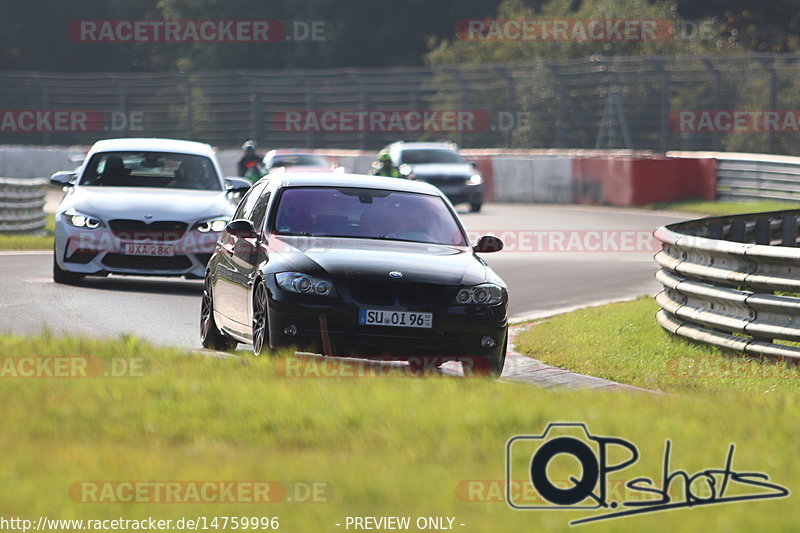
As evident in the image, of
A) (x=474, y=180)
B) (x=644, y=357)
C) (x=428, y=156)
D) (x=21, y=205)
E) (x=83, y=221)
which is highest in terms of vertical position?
(x=83, y=221)

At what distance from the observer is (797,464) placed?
6531 mm

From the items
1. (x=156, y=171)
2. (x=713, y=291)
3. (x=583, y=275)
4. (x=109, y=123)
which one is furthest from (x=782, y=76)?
(x=109, y=123)

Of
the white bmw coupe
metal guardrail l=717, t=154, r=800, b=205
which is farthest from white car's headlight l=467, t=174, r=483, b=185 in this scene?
the white bmw coupe

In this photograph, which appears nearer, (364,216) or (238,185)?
(364,216)

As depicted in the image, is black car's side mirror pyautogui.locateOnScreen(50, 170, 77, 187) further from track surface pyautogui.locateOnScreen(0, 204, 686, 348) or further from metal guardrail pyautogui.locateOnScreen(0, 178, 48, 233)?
metal guardrail pyautogui.locateOnScreen(0, 178, 48, 233)

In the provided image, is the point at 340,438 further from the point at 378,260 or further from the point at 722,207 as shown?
the point at 722,207

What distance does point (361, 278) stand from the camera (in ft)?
32.7

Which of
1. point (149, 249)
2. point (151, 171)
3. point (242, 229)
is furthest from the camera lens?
point (151, 171)

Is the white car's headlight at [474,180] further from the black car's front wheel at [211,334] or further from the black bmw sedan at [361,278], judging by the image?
the black bmw sedan at [361,278]

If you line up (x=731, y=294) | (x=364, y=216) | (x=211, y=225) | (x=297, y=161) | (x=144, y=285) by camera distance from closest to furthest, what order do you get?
(x=364, y=216) < (x=731, y=294) < (x=211, y=225) < (x=144, y=285) < (x=297, y=161)

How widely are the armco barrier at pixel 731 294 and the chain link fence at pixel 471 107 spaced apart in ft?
65.2

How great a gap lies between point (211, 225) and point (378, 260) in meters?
6.61

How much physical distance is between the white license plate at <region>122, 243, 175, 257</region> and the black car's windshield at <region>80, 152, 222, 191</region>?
5.26ft

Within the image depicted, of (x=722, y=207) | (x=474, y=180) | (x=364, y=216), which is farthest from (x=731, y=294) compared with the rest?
(x=474, y=180)
